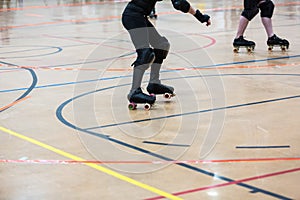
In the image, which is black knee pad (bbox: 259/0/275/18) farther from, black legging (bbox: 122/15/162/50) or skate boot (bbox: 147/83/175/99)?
black legging (bbox: 122/15/162/50)

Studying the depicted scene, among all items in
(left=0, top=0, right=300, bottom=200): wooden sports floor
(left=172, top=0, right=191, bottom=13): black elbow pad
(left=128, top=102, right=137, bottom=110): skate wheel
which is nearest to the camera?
(left=0, top=0, right=300, bottom=200): wooden sports floor

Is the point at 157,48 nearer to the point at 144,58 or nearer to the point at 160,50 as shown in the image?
the point at 160,50

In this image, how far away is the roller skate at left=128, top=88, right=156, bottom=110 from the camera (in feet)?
24.8

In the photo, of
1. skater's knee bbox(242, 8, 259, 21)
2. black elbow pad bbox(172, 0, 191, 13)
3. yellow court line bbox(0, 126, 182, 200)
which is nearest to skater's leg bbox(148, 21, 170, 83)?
black elbow pad bbox(172, 0, 191, 13)

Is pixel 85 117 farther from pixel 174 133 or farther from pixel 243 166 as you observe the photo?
pixel 243 166

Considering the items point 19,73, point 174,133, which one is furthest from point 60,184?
point 19,73

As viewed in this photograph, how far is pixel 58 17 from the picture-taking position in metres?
19.1

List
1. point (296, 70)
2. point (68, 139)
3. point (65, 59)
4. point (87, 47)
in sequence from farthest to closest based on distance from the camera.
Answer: point (87, 47), point (65, 59), point (296, 70), point (68, 139)

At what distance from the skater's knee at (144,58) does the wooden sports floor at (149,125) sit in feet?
1.81

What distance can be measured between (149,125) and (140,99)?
0.72 m

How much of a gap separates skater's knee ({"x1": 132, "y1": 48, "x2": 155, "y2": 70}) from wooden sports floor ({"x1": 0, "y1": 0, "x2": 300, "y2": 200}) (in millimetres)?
552

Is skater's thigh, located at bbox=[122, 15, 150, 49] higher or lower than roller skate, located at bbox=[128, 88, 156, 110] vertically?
higher

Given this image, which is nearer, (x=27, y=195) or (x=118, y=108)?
(x=27, y=195)

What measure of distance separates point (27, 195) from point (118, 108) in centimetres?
295
